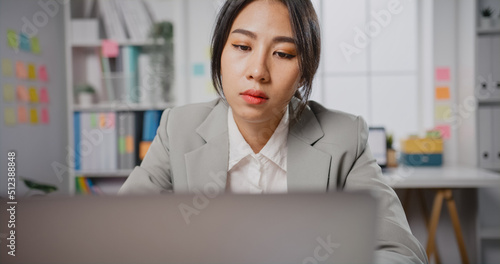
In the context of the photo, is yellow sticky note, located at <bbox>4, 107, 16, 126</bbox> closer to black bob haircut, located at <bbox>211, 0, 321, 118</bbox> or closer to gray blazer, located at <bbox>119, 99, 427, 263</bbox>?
gray blazer, located at <bbox>119, 99, 427, 263</bbox>

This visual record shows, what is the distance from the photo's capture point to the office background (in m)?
2.92

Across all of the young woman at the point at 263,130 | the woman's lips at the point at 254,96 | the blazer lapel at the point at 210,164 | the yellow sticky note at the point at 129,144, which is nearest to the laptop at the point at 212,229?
the young woman at the point at 263,130

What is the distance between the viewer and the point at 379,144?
2902mm

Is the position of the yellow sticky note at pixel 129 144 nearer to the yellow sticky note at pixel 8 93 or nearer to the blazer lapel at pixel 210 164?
the yellow sticky note at pixel 8 93

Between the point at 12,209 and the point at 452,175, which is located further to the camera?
the point at 452,175

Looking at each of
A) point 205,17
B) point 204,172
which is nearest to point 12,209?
point 204,172

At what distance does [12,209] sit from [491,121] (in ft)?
10.0

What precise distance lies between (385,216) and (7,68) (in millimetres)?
2681

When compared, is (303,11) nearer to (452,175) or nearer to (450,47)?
(452,175)

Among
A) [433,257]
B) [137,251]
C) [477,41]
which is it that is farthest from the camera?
[433,257]

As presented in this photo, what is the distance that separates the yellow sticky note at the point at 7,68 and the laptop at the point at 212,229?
8.45ft

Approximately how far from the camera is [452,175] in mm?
2584

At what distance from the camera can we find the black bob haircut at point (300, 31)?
1006mm

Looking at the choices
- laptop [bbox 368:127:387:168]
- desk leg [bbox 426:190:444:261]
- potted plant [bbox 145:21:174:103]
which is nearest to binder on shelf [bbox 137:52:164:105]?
potted plant [bbox 145:21:174:103]
